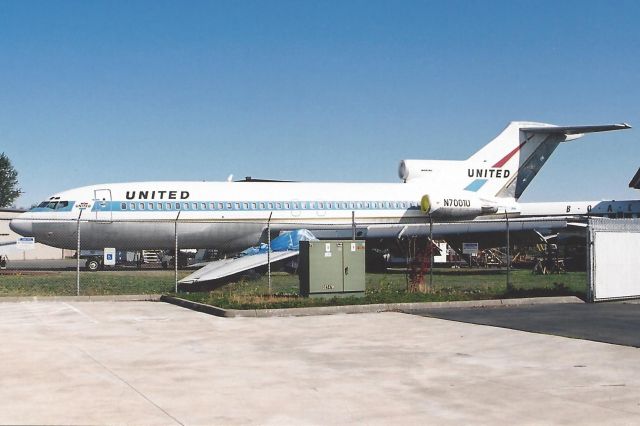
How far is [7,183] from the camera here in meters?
143

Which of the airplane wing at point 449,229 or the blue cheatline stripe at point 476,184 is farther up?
the blue cheatline stripe at point 476,184

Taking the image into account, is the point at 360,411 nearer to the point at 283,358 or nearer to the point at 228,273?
the point at 283,358

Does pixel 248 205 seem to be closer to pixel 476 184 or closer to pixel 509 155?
pixel 476 184

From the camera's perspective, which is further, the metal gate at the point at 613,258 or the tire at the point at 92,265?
the tire at the point at 92,265

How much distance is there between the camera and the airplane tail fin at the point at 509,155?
134ft

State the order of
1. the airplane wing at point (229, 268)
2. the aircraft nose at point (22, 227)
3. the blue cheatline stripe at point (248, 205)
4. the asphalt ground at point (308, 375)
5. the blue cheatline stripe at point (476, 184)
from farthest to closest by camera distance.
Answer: the blue cheatline stripe at point (476, 184) → the blue cheatline stripe at point (248, 205) → the aircraft nose at point (22, 227) → the airplane wing at point (229, 268) → the asphalt ground at point (308, 375)

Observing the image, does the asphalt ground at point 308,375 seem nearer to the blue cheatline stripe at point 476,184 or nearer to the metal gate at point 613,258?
the metal gate at point 613,258

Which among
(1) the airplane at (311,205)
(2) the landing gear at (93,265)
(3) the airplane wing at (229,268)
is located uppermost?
(1) the airplane at (311,205)

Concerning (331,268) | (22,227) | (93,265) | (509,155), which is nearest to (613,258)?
(331,268)

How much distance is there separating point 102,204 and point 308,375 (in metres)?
26.0

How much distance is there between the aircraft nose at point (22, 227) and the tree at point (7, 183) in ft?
388

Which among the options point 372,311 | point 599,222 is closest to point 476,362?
A: point 372,311

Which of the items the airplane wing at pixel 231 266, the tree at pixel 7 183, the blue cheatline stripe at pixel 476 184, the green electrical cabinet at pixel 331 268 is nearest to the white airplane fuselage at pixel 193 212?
the blue cheatline stripe at pixel 476 184

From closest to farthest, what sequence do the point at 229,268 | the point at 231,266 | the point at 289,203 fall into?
the point at 229,268 < the point at 231,266 < the point at 289,203
